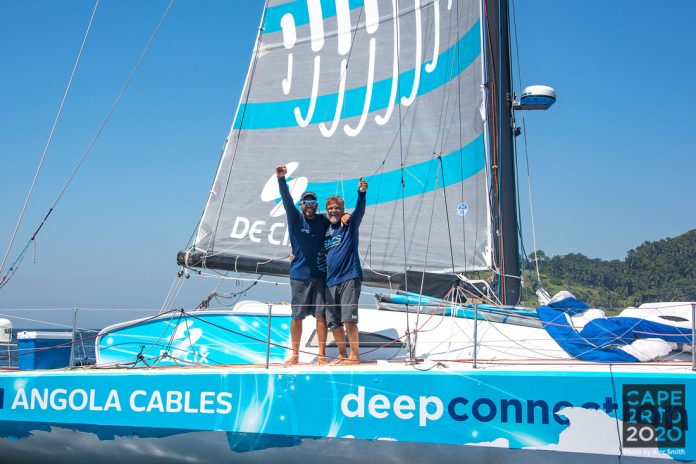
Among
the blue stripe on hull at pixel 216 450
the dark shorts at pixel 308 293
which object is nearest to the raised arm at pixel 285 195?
the dark shorts at pixel 308 293

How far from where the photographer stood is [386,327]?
730 centimetres

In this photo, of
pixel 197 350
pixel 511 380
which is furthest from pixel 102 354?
pixel 511 380

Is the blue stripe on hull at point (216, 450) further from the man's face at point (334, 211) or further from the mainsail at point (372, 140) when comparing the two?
the mainsail at point (372, 140)

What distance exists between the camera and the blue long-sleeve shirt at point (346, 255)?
6.29 meters

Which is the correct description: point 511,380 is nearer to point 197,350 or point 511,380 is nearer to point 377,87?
point 197,350

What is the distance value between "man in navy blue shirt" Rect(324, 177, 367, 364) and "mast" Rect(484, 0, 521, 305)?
2590mm

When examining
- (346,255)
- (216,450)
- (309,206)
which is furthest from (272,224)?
(216,450)

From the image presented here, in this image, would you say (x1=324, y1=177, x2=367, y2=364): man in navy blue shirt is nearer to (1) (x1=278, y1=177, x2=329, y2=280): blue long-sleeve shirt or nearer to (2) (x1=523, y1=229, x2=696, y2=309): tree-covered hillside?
(1) (x1=278, y1=177, x2=329, y2=280): blue long-sleeve shirt

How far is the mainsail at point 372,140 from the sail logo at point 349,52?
0.01 m

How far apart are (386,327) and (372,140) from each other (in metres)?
2.51

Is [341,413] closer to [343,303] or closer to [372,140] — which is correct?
[343,303]

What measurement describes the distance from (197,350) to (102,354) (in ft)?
3.48

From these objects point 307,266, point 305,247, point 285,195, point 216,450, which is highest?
point 285,195

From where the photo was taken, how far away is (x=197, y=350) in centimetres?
715
